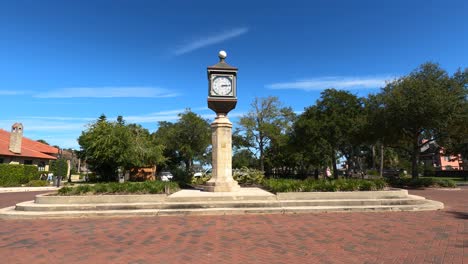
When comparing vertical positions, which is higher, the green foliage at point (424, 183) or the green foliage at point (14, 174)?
the green foliage at point (14, 174)

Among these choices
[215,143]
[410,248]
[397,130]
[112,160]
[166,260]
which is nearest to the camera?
[166,260]

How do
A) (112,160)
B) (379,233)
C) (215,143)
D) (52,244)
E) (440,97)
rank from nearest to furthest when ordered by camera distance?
(52,244)
(379,233)
(215,143)
(440,97)
(112,160)

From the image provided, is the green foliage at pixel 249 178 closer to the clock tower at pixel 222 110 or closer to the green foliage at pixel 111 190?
the clock tower at pixel 222 110

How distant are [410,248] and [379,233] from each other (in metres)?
1.37

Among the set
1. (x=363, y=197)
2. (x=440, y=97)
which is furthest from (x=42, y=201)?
(x=440, y=97)

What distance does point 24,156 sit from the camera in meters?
38.4

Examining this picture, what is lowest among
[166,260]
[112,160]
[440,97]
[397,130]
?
[166,260]

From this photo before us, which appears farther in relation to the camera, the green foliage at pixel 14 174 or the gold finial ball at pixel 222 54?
the green foliage at pixel 14 174

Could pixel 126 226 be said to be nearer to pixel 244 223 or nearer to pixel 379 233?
pixel 244 223

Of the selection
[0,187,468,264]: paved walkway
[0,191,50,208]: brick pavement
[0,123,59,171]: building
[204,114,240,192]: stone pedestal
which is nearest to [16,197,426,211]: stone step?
[0,187,468,264]: paved walkway

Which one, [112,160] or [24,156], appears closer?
[112,160]

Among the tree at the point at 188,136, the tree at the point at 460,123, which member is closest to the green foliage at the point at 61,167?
the tree at the point at 188,136

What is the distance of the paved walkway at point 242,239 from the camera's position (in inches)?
233

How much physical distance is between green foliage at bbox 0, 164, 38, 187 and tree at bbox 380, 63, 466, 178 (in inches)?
1358
